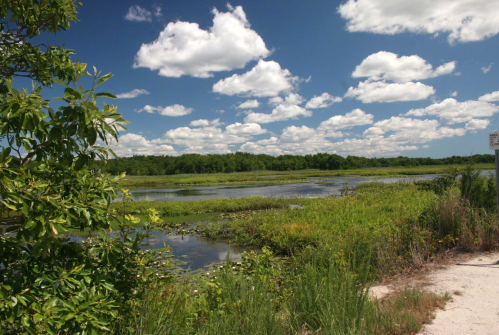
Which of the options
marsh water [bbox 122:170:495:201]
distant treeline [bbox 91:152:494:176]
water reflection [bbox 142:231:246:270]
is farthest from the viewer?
distant treeline [bbox 91:152:494:176]

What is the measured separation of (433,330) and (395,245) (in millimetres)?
3560

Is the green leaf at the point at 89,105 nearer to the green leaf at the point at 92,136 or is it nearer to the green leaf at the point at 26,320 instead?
the green leaf at the point at 92,136

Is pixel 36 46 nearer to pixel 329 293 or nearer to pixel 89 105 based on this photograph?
pixel 89 105

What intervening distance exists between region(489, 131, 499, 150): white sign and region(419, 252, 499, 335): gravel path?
2.51 m

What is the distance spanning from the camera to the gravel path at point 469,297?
397cm

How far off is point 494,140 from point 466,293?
3774 mm

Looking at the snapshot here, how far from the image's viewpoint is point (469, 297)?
4.88m

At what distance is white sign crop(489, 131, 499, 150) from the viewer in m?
6.73

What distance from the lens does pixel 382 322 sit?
387 centimetres

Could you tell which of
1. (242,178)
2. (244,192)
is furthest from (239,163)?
(244,192)

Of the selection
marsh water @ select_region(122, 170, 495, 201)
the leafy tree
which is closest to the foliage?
the leafy tree

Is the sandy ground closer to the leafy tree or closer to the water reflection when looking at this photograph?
the leafy tree

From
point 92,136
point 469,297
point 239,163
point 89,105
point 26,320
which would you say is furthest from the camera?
point 239,163

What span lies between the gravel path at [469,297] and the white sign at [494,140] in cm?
251
